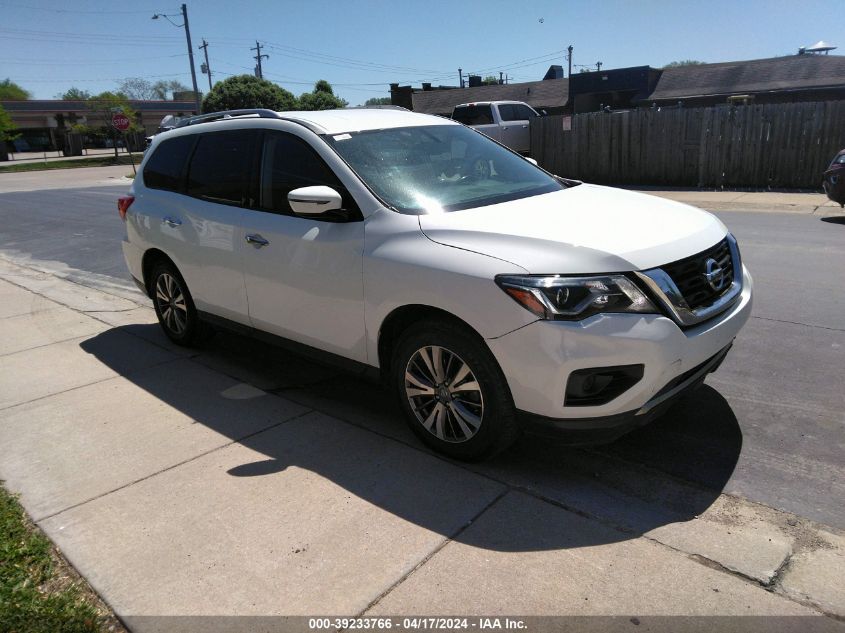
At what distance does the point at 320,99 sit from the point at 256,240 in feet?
Result: 169

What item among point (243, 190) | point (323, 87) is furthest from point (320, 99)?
point (243, 190)

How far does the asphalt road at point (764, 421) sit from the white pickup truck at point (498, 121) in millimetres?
12642

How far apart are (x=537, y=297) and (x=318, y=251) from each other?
1538mm

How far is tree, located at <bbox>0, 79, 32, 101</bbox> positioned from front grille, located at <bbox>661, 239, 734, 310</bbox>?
4073 inches

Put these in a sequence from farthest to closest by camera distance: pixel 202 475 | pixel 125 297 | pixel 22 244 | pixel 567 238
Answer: pixel 22 244 → pixel 125 297 → pixel 202 475 → pixel 567 238

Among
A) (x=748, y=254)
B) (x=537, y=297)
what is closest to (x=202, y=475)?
(x=537, y=297)

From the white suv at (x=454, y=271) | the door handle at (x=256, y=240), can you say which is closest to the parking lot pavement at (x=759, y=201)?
the white suv at (x=454, y=271)

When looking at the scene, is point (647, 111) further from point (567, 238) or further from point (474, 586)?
point (474, 586)

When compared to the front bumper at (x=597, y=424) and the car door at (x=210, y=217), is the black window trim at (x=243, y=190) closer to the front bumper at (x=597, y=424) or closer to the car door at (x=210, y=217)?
the car door at (x=210, y=217)

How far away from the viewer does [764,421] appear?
4.00 m

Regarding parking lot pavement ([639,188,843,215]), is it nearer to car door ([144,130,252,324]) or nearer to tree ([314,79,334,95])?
car door ([144,130,252,324])

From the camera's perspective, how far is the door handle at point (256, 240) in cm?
441

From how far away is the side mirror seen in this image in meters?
3.77

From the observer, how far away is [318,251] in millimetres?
4039
